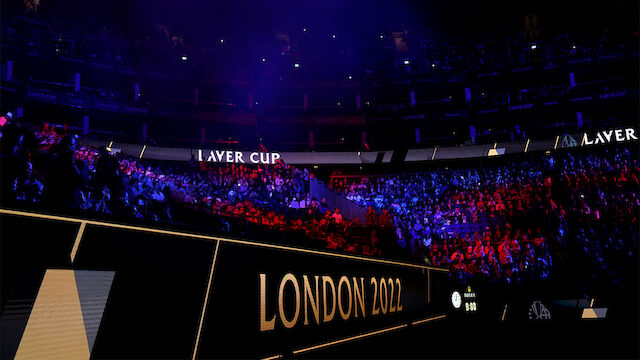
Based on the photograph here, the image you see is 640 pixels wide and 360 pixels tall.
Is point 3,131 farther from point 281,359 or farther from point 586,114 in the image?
point 586,114

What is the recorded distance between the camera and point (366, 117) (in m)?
28.1

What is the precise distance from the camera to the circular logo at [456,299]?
9.48m

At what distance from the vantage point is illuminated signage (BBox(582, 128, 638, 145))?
20.0 meters

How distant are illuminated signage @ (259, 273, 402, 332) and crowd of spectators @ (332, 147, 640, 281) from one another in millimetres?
6319

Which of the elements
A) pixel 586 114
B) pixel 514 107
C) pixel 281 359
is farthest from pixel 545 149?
pixel 281 359

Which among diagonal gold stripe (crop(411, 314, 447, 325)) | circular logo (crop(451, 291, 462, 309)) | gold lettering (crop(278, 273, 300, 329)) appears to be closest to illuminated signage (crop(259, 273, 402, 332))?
gold lettering (crop(278, 273, 300, 329))

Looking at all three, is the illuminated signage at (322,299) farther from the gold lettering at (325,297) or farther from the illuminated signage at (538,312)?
the illuminated signage at (538,312)

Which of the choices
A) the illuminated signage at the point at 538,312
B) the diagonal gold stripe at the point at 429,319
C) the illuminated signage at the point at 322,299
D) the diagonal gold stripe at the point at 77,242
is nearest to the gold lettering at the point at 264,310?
the illuminated signage at the point at 322,299

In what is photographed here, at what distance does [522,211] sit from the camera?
51.1 ft

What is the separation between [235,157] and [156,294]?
20.0 meters

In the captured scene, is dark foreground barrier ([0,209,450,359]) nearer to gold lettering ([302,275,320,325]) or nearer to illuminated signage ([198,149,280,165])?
gold lettering ([302,275,320,325])

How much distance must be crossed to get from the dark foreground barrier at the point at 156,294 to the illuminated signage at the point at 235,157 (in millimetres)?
17460

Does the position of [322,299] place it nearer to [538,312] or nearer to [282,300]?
[282,300]

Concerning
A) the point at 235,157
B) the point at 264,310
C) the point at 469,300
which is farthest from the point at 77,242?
the point at 235,157
